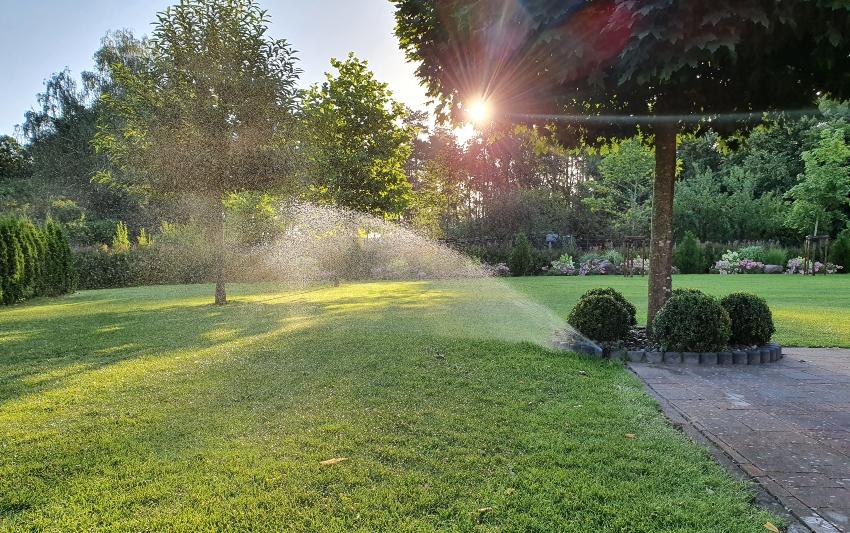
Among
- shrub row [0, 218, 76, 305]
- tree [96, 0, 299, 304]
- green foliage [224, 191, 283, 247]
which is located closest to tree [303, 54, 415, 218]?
tree [96, 0, 299, 304]

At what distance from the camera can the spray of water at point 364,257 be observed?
1396 cm

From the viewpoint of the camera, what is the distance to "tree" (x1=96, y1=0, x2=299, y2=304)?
A: 888cm

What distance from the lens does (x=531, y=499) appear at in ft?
6.82

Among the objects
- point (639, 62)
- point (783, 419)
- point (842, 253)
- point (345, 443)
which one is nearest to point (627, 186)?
point (842, 253)

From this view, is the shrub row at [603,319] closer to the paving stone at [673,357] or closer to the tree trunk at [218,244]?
the paving stone at [673,357]

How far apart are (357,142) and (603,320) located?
9701 mm

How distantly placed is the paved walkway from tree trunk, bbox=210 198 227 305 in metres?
7.89

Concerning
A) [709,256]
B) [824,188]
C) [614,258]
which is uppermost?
[824,188]

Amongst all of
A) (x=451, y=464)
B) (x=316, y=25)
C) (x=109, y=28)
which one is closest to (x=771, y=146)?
(x=316, y=25)

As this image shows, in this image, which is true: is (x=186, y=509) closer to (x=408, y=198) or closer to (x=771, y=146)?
(x=408, y=198)

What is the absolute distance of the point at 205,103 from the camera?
8.88 meters

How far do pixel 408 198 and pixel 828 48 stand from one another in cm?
1077

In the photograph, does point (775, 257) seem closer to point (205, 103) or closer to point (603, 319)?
point (603, 319)

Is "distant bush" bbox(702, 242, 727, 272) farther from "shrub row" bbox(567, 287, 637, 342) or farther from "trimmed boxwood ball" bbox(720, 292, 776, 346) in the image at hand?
"shrub row" bbox(567, 287, 637, 342)
